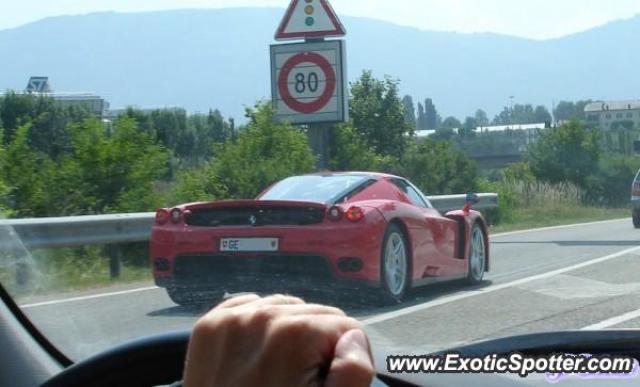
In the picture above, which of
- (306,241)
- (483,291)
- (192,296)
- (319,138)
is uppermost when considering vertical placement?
(319,138)

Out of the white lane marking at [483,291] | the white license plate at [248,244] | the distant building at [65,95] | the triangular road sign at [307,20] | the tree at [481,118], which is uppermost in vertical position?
the triangular road sign at [307,20]

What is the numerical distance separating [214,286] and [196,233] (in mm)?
610

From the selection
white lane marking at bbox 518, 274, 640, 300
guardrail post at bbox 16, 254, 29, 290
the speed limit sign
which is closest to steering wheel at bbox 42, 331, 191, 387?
guardrail post at bbox 16, 254, 29, 290

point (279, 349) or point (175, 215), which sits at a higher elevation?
point (279, 349)

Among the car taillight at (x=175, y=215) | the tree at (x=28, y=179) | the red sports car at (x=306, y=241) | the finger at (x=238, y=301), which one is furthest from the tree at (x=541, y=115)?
the finger at (x=238, y=301)

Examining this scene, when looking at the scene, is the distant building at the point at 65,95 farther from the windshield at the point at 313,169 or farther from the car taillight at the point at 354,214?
the car taillight at the point at 354,214

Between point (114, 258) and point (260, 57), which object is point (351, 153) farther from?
point (260, 57)

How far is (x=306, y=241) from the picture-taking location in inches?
208

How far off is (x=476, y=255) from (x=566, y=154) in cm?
113

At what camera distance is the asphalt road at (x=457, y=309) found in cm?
393

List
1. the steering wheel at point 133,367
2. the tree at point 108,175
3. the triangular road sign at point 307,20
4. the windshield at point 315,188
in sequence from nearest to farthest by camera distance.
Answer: the steering wheel at point 133,367
the windshield at point 315,188
the tree at point 108,175
the triangular road sign at point 307,20

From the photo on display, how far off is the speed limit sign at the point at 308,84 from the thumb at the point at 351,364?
645 cm

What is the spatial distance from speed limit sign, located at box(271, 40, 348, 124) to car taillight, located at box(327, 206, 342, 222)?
220 cm

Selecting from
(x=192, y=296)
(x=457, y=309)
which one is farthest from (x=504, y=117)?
(x=192, y=296)
